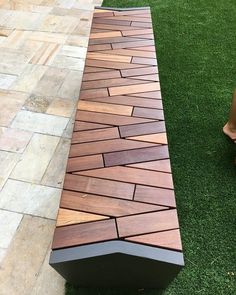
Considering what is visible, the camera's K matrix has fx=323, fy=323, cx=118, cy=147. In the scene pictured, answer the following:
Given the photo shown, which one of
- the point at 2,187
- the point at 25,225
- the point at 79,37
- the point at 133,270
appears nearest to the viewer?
the point at 133,270

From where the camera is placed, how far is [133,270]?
1118 mm

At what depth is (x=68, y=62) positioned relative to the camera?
8.63ft

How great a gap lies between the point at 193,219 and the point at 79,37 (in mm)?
2039

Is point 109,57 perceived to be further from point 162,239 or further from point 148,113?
point 162,239

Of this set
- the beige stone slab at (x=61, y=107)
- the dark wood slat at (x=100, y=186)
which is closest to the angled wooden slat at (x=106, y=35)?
the beige stone slab at (x=61, y=107)

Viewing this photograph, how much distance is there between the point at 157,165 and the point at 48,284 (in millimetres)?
696

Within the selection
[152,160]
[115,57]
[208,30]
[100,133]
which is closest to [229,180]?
[152,160]

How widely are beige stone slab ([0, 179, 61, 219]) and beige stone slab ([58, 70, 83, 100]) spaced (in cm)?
81

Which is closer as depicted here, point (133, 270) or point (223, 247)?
point (133, 270)

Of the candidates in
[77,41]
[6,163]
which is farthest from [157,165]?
[77,41]

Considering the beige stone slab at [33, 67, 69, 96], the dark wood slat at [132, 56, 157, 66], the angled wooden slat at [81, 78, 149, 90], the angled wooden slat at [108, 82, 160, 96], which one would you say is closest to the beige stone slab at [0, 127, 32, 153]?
the beige stone slab at [33, 67, 69, 96]

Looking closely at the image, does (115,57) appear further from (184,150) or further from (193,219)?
(193,219)

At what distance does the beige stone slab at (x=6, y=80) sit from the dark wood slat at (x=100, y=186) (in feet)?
4.74

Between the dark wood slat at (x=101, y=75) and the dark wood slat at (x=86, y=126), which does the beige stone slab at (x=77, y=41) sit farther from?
the dark wood slat at (x=86, y=126)
